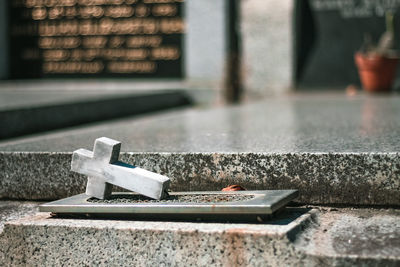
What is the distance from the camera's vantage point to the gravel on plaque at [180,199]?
2027 millimetres

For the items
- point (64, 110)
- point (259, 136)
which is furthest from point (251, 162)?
point (64, 110)

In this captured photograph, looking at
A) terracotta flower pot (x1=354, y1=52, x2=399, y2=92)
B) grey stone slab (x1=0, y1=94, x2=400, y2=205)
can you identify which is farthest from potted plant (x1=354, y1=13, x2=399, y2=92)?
grey stone slab (x1=0, y1=94, x2=400, y2=205)

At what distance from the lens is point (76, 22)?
9828mm

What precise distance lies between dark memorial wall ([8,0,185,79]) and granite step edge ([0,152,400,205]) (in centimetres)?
690

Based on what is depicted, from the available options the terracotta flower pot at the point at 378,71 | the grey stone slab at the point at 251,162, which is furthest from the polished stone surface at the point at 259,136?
the terracotta flower pot at the point at 378,71

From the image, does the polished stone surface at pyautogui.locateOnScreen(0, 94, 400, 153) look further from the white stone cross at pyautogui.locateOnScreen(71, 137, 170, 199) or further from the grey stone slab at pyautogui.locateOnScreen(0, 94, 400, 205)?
the white stone cross at pyautogui.locateOnScreen(71, 137, 170, 199)

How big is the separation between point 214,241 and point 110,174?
45 cm

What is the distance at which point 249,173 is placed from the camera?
7.45 ft

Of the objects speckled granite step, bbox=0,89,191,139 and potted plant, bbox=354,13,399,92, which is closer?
speckled granite step, bbox=0,89,191,139

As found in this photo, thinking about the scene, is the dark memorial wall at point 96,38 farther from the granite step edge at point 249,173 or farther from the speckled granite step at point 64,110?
the granite step edge at point 249,173

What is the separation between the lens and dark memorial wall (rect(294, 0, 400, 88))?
8.02m

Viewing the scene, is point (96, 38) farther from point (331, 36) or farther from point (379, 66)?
point (379, 66)

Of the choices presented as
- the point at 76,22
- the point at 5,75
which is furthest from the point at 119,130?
the point at 5,75

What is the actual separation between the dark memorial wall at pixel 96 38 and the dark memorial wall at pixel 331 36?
6.31 feet
